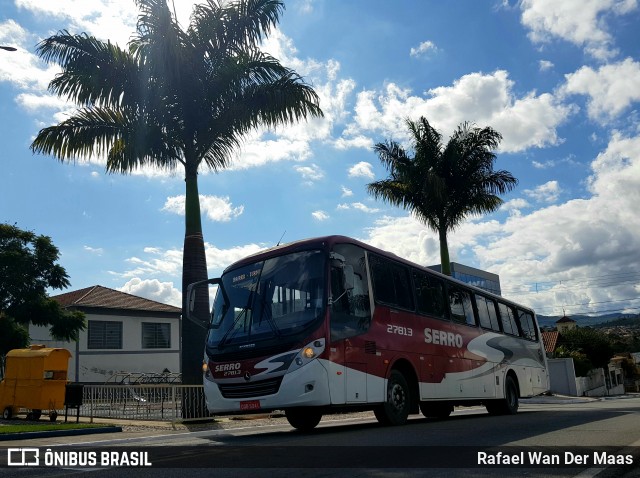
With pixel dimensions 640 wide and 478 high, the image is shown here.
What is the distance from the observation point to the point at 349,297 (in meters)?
11.0

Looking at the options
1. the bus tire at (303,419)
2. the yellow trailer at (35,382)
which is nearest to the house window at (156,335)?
the yellow trailer at (35,382)

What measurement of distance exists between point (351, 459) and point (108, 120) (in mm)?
14877

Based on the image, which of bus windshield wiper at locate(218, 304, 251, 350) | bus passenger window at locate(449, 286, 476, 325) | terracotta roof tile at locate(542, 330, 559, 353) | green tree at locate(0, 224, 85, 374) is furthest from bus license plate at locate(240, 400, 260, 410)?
terracotta roof tile at locate(542, 330, 559, 353)

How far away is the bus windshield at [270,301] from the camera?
417 inches

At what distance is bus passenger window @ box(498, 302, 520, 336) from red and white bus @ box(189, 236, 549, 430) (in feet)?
15.5

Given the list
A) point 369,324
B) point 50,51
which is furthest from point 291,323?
point 50,51

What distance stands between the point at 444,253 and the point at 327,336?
19635 millimetres

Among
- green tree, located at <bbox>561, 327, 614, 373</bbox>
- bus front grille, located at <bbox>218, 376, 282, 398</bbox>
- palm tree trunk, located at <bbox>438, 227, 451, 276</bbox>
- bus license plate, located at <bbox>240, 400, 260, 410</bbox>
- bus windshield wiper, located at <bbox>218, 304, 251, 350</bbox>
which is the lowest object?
bus license plate, located at <bbox>240, 400, 260, 410</bbox>

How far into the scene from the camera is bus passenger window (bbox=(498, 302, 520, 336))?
738 inches

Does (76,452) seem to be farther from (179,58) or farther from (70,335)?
(70,335)

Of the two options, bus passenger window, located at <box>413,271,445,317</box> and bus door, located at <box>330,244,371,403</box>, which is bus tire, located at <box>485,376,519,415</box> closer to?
bus passenger window, located at <box>413,271,445,317</box>

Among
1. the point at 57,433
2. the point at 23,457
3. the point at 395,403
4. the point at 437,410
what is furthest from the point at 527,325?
the point at 23,457

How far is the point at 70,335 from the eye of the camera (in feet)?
85.4

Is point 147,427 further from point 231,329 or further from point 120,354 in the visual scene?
point 120,354
